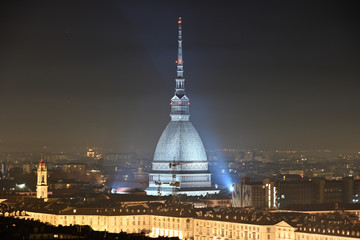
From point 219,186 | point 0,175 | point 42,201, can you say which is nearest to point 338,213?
point 42,201

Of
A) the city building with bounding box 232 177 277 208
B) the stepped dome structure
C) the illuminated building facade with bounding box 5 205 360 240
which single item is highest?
the stepped dome structure

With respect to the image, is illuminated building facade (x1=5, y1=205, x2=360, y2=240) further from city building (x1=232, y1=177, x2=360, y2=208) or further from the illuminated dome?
the illuminated dome

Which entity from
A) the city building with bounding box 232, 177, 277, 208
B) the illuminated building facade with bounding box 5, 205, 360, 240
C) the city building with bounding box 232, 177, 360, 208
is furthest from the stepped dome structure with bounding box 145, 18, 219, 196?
→ the illuminated building facade with bounding box 5, 205, 360, 240

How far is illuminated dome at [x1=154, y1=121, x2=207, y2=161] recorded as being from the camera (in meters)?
156

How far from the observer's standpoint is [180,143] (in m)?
156

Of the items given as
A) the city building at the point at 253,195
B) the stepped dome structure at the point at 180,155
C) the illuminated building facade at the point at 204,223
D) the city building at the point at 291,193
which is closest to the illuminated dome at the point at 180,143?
the stepped dome structure at the point at 180,155

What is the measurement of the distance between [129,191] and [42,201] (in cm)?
3047

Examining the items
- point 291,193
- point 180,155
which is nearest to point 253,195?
point 291,193

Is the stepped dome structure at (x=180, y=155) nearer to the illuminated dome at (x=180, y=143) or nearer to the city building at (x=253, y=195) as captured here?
the illuminated dome at (x=180, y=143)

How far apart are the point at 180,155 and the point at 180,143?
1.19 m

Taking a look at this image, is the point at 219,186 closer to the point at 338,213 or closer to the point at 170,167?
the point at 170,167

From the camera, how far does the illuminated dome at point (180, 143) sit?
512 feet

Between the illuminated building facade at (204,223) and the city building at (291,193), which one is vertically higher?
the city building at (291,193)

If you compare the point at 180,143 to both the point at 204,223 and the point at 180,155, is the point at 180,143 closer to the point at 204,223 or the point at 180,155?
the point at 180,155
